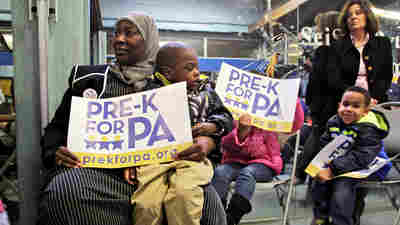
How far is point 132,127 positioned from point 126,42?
46 cm

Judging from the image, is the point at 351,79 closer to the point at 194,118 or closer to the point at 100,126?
the point at 194,118

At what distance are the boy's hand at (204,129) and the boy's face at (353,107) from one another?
105 centimetres

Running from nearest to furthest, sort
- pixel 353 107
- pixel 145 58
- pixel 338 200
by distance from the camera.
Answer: pixel 145 58
pixel 338 200
pixel 353 107

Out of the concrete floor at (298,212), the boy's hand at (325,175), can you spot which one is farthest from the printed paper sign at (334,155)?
the concrete floor at (298,212)

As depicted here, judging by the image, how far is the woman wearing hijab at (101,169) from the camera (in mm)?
1135

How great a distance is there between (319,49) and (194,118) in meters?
1.50

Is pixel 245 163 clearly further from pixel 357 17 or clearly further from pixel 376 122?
pixel 357 17

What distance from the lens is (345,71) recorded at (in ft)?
8.16

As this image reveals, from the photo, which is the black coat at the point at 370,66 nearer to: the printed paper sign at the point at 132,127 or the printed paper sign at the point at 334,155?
the printed paper sign at the point at 334,155

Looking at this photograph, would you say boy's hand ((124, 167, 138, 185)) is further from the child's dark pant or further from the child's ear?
the child's dark pant

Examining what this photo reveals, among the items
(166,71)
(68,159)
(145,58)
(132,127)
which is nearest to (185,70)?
(166,71)

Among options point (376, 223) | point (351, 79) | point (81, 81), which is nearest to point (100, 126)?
point (81, 81)

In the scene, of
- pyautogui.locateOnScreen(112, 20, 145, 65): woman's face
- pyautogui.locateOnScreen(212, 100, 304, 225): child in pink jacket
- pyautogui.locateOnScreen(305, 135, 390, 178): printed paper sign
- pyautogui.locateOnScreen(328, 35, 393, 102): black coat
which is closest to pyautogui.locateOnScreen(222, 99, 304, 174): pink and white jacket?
pyautogui.locateOnScreen(212, 100, 304, 225): child in pink jacket

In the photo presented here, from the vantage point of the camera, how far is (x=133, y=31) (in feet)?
5.19
